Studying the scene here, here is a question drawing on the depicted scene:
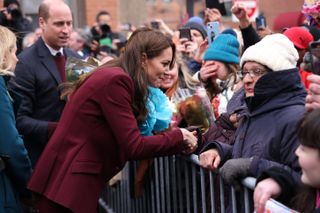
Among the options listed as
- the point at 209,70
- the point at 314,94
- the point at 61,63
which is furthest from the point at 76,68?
the point at 314,94

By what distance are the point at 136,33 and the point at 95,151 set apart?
2.49 ft

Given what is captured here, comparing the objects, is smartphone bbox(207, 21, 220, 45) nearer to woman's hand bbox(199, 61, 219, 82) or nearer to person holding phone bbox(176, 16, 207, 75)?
woman's hand bbox(199, 61, 219, 82)

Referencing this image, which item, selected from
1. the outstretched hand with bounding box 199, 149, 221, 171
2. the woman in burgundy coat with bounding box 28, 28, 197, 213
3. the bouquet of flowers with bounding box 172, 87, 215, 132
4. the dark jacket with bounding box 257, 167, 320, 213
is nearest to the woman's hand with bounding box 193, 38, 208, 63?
the bouquet of flowers with bounding box 172, 87, 215, 132

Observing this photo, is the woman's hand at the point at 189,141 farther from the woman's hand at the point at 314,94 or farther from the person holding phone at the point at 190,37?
the person holding phone at the point at 190,37

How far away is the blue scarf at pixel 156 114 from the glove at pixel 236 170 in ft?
3.12

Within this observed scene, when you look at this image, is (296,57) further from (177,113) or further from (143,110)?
(177,113)

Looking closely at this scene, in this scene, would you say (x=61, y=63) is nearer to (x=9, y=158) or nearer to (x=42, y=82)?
(x=42, y=82)

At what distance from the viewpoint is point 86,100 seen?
4082 millimetres

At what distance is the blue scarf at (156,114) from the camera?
4.34 m

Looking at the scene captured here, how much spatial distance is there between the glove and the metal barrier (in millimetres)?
40

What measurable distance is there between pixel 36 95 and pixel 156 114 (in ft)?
5.37

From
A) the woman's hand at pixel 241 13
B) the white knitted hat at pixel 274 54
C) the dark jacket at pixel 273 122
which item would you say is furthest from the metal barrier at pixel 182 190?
the woman's hand at pixel 241 13

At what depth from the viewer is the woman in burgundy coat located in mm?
4008

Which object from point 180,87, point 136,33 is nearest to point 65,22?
point 180,87
